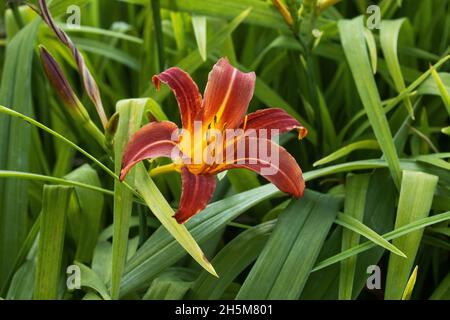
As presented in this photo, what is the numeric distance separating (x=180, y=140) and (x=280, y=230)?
203mm

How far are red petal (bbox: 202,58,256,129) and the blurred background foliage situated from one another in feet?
0.21

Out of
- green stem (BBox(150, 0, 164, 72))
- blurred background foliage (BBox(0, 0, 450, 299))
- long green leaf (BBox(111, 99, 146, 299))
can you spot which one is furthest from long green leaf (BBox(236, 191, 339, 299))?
green stem (BBox(150, 0, 164, 72))

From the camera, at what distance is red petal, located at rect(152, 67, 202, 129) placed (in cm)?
69

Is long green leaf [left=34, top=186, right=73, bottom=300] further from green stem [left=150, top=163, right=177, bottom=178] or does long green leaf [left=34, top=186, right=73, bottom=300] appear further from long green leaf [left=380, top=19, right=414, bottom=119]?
long green leaf [left=380, top=19, right=414, bottom=119]

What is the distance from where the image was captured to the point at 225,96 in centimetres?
71

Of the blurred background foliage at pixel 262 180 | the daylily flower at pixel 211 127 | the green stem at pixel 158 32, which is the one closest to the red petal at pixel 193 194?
the daylily flower at pixel 211 127

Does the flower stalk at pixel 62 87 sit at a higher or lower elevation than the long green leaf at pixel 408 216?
higher

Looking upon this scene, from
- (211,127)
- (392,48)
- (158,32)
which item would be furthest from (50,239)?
(392,48)

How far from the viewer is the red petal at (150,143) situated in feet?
2.14

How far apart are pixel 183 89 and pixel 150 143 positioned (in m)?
0.07

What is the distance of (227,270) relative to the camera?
2.87ft

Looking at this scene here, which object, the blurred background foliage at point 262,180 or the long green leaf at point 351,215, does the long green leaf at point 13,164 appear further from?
the long green leaf at point 351,215

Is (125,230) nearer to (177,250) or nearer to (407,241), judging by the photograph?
(177,250)

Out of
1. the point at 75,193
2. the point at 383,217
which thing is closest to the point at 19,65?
the point at 75,193
